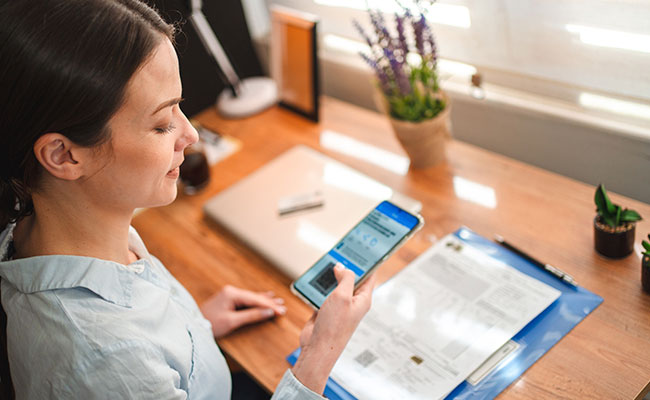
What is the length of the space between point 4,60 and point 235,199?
2.20 feet

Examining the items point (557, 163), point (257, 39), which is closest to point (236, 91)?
point (257, 39)

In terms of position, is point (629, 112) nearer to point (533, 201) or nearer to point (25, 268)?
point (533, 201)

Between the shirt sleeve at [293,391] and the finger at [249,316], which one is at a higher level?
the shirt sleeve at [293,391]

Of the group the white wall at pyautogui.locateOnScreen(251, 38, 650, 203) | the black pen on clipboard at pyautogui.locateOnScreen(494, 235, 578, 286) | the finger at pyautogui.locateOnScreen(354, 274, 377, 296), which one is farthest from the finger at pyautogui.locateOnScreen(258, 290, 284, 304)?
the white wall at pyautogui.locateOnScreen(251, 38, 650, 203)

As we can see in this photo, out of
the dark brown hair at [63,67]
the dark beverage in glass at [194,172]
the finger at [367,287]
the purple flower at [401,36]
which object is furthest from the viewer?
the dark beverage in glass at [194,172]

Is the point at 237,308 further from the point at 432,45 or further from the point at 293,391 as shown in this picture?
the point at 432,45

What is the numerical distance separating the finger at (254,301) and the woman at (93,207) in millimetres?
160

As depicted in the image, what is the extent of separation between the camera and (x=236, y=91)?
1.66 metres

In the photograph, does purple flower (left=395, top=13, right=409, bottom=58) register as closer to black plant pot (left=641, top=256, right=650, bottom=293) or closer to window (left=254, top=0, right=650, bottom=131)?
window (left=254, top=0, right=650, bottom=131)

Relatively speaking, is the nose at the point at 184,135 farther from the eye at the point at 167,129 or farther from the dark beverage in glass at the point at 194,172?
the dark beverage in glass at the point at 194,172

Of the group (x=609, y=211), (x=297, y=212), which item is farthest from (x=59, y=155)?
(x=609, y=211)

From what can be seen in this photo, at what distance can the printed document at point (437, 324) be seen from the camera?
2.80 feet

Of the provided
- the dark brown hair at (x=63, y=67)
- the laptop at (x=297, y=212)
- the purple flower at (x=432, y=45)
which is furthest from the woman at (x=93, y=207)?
the purple flower at (x=432, y=45)

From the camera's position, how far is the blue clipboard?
2.70 ft
